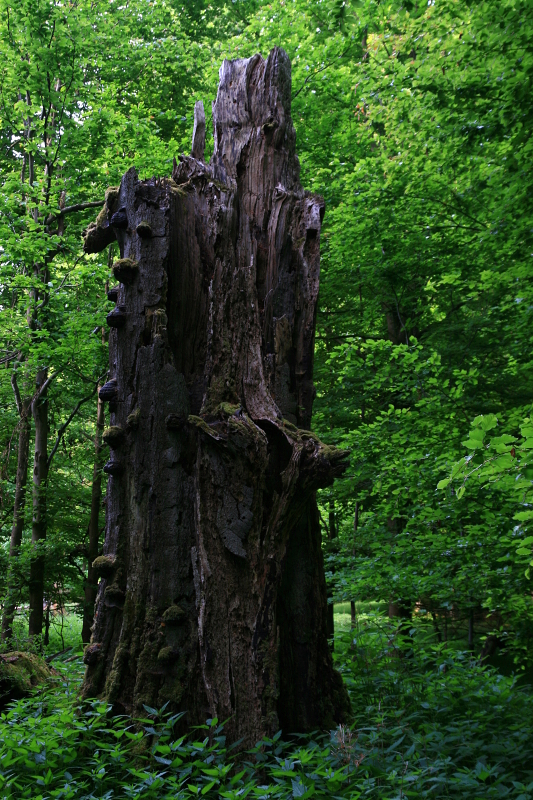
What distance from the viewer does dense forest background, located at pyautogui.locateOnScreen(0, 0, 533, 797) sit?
6020mm

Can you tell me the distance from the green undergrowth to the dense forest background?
21cm

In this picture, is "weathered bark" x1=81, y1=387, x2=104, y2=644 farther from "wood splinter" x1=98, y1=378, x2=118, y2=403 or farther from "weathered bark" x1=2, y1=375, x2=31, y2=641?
"wood splinter" x1=98, y1=378, x2=118, y2=403

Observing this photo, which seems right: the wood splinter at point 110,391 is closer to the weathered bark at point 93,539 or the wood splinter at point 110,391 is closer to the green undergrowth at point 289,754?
the green undergrowth at point 289,754

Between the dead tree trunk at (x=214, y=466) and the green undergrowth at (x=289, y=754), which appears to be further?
the dead tree trunk at (x=214, y=466)

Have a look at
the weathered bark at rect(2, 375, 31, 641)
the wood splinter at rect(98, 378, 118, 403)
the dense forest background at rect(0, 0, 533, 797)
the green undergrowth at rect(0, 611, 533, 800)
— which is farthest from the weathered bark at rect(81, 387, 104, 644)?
the wood splinter at rect(98, 378, 118, 403)

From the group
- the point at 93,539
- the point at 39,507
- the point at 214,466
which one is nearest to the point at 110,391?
the point at 214,466

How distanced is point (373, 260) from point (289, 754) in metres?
7.55

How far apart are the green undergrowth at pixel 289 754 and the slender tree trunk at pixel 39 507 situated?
6826mm

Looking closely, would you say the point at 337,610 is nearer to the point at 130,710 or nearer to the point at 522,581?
the point at 522,581

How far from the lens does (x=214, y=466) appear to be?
3.79 m

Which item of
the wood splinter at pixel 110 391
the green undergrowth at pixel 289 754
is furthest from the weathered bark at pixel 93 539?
the wood splinter at pixel 110 391

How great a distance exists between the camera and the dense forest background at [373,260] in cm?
602

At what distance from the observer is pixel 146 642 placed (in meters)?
3.59

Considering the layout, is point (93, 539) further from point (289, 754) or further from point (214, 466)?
point (289, 754)
